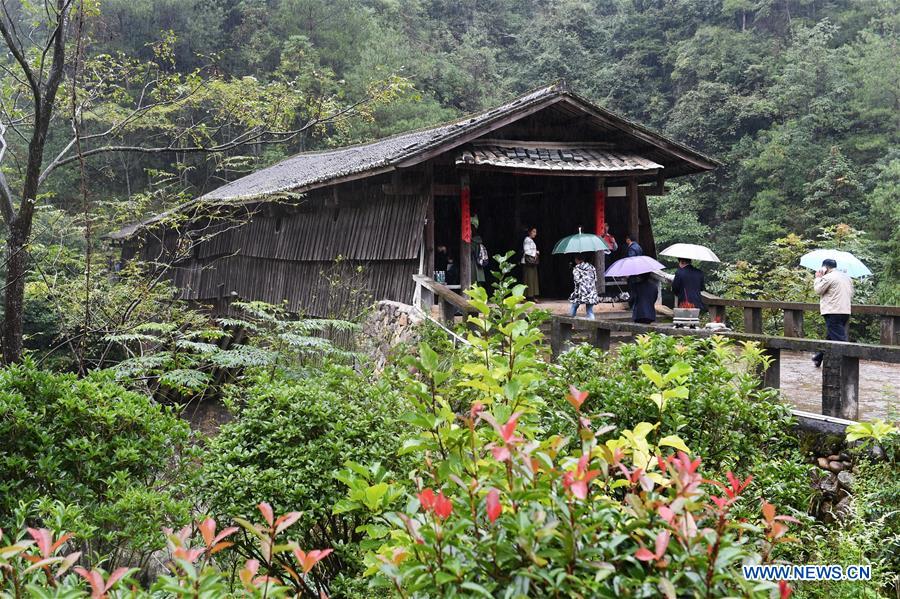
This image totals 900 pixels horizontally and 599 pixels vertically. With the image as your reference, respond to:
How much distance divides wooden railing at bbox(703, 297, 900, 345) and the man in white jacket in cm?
59

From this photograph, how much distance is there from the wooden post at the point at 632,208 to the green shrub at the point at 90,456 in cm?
1047

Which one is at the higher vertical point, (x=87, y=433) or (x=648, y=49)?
(x=648, y=49)

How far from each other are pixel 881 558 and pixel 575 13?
4467cm

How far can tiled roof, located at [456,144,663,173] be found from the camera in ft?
35.5

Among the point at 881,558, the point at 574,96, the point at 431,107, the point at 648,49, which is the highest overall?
the point at 648,49

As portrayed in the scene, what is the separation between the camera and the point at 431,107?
32438 mm

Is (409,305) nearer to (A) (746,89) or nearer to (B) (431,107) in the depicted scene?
(B) (431,107)

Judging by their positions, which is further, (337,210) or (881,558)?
(337,210)

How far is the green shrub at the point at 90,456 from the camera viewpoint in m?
3.75

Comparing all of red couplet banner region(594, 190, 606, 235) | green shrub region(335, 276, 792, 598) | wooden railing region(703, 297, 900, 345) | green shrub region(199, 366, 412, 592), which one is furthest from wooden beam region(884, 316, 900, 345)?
green shrub region(335, 276, 792, 598)

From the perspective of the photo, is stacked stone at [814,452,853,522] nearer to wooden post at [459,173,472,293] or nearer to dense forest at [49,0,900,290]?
wooden post at [459,173,472,293]

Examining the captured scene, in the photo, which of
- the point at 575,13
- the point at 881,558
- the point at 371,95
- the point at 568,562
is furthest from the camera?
the point at 575,13

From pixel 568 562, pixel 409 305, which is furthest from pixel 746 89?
pixel 568 562

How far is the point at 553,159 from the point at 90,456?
357 inches
